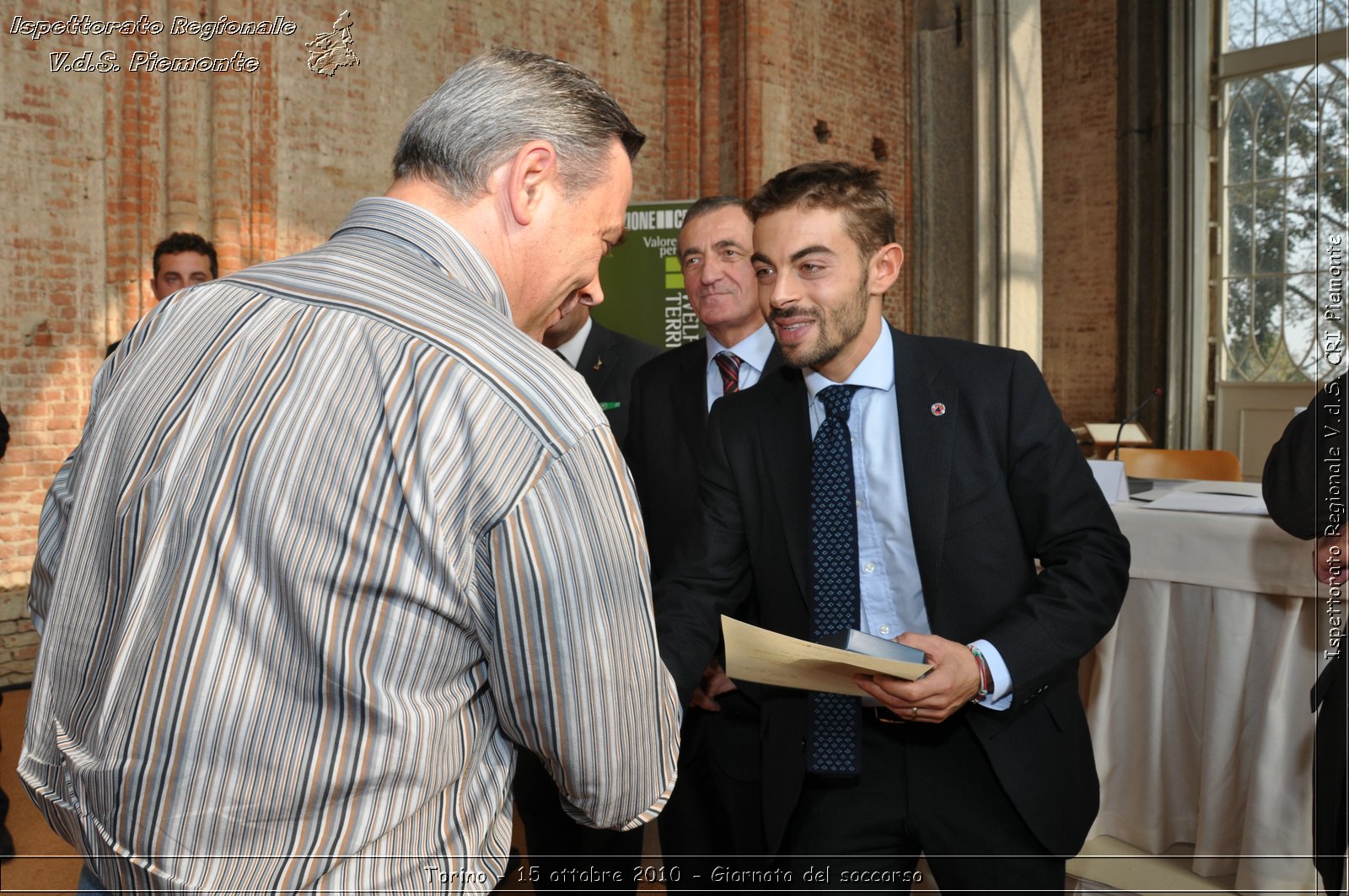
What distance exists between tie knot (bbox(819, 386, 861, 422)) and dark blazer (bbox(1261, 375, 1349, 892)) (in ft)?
3.59

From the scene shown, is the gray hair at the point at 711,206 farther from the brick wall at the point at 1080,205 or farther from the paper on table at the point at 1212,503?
the brick wall at the point at 1080,205

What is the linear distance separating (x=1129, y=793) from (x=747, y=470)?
2089 millimetres

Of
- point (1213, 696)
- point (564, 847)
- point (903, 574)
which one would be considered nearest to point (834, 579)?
point (903, 574)

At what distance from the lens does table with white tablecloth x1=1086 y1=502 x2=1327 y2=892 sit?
119 inches

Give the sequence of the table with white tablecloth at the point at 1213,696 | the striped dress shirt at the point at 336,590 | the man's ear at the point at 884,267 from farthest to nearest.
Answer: the table with white tablecloth at the point at 1213,696 < the man's ear at the point at 884,267 < the striped dress shirt at the point at 336,590

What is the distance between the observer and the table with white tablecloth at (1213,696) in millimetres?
3023

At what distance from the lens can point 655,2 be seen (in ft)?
32.1

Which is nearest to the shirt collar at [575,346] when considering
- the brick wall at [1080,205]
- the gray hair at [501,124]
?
the gray hair at [501,124]

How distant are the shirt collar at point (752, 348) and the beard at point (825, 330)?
976 mm

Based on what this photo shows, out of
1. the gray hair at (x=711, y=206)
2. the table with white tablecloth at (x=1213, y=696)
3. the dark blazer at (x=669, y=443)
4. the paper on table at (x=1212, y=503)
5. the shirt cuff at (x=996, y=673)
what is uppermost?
the gray hair at (x=711, y=206)

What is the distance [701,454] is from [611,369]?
829 mm

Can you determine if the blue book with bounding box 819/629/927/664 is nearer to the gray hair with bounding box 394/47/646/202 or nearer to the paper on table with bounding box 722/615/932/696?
the paper on table with bounding box 722/615/932/696

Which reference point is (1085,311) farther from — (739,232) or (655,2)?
(739,232)

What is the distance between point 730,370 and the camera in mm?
3297
